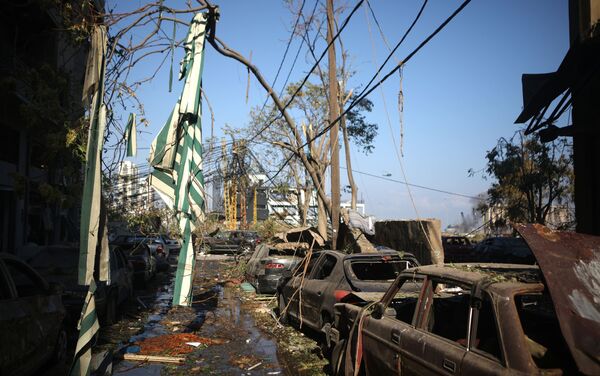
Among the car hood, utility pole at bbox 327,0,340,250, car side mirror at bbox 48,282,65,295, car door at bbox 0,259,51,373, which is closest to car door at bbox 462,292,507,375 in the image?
the car hood

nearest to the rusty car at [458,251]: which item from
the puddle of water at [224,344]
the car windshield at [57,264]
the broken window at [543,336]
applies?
the puddle of water at [224,344]

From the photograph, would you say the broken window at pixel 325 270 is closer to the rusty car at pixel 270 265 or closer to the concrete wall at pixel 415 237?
the concrete wall at pixel 415 237

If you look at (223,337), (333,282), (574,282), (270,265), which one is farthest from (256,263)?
(574,282)

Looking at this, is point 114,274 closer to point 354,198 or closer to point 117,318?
point 117,318

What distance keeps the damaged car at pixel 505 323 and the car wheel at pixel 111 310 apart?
598 centimetres

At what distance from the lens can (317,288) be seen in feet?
26.8

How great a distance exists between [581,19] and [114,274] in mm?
9930

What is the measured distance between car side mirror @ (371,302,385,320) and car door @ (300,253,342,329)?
283cm

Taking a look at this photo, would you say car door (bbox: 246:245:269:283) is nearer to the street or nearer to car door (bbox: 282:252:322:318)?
the street

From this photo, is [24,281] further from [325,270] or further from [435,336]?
[435,336]

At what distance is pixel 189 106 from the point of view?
22.7 ft

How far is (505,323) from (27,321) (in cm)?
495

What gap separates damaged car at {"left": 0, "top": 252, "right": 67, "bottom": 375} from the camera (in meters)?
4.97

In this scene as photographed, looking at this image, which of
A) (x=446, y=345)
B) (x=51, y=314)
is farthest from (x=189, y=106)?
(x=446, y=345)
